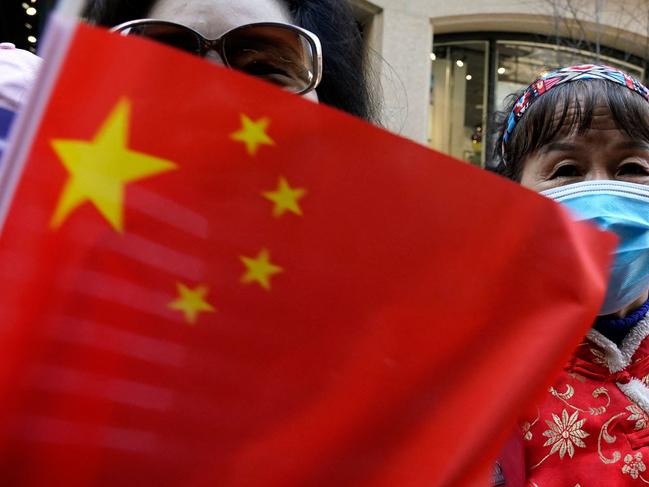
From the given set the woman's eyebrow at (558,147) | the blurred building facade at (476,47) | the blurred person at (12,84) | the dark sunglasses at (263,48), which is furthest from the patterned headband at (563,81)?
the blurred building facade at (476,47)

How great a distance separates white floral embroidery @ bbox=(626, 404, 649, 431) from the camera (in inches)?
53.6

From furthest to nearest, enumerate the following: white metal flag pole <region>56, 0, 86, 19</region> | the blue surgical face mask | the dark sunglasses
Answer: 1. the blue surgical face mask
2. the dark sunglasses
3. white metal flag pole <region>56, 0, 86, 19</region>

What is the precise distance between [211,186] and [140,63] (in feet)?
0.40

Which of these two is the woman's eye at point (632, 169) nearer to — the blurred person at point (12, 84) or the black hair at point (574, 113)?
the black hair at point (574, 113)

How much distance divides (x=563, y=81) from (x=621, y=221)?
59cm

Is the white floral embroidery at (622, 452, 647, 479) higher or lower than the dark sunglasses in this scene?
lower

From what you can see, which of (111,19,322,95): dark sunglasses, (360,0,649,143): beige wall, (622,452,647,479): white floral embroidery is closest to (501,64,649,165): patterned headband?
(111,19,322,95): dark sunglasses

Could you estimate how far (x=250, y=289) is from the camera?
0.60 m

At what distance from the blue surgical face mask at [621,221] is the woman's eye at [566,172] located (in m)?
0.15

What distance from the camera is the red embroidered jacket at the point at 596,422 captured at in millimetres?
1303

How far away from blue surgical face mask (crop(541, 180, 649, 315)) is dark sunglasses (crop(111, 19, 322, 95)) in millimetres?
611

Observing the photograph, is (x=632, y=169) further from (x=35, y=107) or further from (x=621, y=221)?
(x=35, y=107)

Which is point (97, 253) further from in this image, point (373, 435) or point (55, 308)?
point (373, 435)

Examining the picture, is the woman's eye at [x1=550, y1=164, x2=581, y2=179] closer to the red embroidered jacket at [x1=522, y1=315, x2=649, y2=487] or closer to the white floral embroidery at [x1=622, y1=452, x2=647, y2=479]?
the red embroidered jacket at [x1=522, y1=315, x2=649, y2=487]
